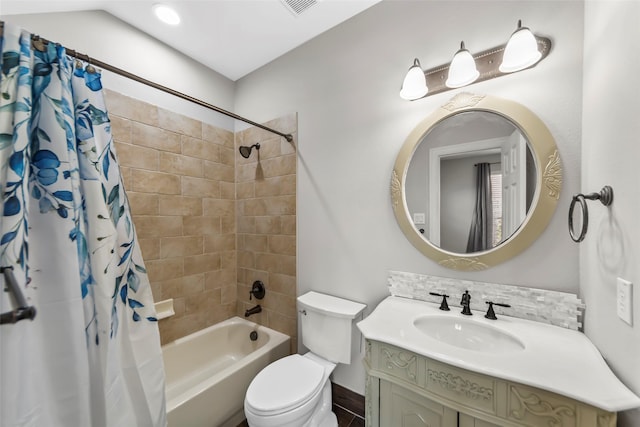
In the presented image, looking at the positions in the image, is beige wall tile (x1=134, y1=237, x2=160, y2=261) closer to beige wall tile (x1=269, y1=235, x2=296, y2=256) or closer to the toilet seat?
beige wall tile (x1=269, y1=235, x2=296, y2=256)

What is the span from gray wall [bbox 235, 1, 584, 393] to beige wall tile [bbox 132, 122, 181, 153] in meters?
0.75

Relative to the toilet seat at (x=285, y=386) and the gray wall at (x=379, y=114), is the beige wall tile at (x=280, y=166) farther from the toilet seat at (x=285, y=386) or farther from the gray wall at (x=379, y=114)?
the toilet seat at (x=285, y=386)

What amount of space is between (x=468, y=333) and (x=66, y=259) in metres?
1.70

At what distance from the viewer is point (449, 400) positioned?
89 cm

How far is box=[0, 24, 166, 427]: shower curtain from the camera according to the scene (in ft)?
2.39

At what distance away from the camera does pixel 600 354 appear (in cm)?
88

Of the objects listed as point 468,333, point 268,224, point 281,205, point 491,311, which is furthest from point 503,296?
point 268,224

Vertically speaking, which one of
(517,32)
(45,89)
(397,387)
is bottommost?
(397,387)

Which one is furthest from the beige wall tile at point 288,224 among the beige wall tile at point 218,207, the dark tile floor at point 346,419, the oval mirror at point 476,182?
the dark tile floor at point 346,419

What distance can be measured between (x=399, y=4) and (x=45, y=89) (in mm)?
1790

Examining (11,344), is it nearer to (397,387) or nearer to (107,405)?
(107,405)

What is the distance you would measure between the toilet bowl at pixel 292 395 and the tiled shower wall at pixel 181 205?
38.3 inches

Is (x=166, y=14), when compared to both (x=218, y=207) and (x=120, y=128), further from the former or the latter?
(x=218, y=207)

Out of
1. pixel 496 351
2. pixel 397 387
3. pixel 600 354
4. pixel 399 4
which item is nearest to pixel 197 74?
pixel 399 4
